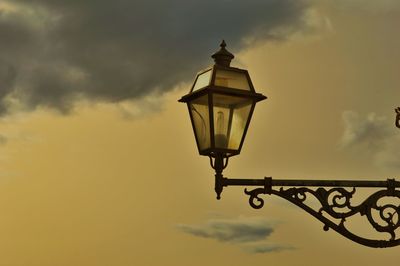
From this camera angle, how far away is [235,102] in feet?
30.9

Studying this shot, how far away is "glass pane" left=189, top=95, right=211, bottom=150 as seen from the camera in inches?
366

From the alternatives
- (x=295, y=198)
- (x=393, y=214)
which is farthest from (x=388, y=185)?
(x=295, y=198)

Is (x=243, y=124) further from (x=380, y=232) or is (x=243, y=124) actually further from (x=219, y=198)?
(x=380, y=232)

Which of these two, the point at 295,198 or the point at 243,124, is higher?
the point at 243,124

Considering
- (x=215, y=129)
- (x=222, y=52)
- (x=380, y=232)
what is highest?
(x=222, y=52)

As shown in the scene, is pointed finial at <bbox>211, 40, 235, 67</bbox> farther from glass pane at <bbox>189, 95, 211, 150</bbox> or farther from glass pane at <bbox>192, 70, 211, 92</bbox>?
glass pane at <bbox>189, 95, 211, 150</bbox>

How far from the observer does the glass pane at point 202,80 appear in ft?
30.9

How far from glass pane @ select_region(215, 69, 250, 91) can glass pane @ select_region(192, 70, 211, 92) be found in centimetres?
9

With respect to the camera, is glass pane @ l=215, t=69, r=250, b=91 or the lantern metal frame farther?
glass pane @ l=215, t=69, r=250, b=91

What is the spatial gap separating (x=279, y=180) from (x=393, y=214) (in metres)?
1.34

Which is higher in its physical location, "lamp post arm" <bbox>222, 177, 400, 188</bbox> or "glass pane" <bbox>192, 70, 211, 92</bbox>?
"glass pane" <bbox>192, 70, 211, 92</bbox>

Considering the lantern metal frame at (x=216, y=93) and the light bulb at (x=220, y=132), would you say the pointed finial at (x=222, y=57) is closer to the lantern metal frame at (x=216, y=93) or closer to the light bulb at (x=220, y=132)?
the lantern metal frame at (x=216, y=93)

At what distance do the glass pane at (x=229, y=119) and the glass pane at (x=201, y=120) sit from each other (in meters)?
0.09

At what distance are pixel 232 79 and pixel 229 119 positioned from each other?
1.55 ft
